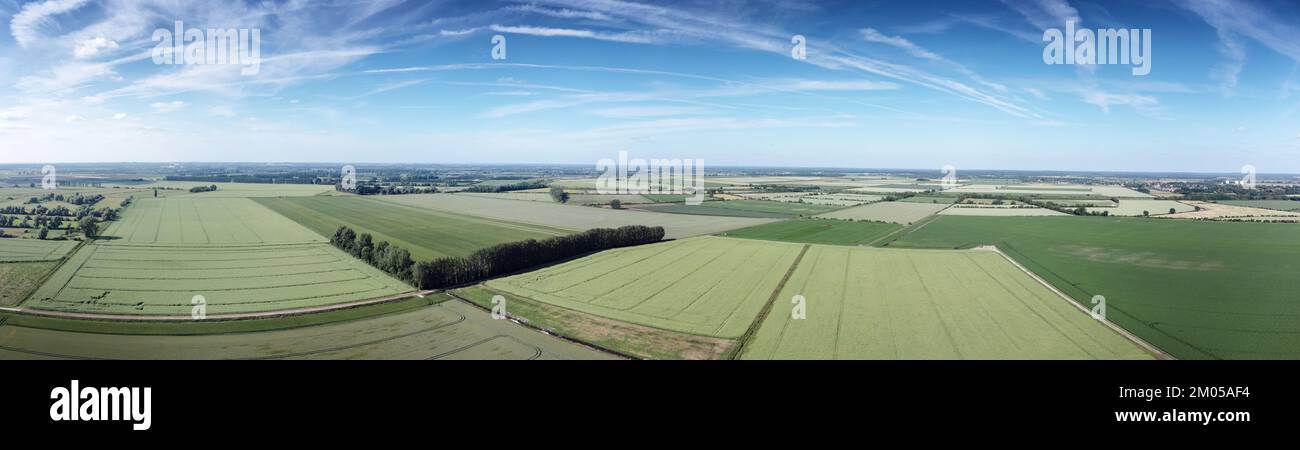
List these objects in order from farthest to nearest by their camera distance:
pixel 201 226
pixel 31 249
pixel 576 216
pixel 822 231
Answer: pixel 576 216 < pixel 822 231 < pixel 201 226 < pixel 31 249

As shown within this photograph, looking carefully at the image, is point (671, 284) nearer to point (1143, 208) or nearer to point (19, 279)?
point (19, 279)

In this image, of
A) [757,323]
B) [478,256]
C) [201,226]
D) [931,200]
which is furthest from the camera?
[931,200]

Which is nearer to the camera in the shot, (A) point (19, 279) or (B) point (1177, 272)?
(A) point (19, 279)

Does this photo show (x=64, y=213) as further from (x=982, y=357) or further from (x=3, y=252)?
(x=982, y=357)

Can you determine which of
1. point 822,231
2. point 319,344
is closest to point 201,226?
point 319,344

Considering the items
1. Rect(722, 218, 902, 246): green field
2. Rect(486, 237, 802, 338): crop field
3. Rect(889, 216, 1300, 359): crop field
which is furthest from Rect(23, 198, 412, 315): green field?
Rect(889, 216, 1300, 359): crop field

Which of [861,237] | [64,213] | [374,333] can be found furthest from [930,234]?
[64,213]
